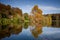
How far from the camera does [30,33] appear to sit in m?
3.15

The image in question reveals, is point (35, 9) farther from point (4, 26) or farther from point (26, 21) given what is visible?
point (4, 26)

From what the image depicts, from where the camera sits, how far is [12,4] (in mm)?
3166

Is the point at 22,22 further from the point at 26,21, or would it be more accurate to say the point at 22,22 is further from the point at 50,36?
the point at 50,36

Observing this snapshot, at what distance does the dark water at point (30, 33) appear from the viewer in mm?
3109

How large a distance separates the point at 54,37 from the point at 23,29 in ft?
1.68

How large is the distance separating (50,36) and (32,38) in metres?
0.29

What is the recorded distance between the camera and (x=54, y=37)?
10.2 ft

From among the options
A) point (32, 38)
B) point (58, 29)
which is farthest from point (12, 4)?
point (58, 29)

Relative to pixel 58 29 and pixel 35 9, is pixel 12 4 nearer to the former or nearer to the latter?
pixel 35 9

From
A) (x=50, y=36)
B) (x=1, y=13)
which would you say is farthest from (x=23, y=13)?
(x=50, y=36)

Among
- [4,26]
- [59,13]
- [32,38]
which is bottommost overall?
[32,38]

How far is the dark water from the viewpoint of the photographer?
10.2ft

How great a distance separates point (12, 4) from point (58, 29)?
0.84 meters

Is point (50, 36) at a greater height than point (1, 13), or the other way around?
point (1, 13)
